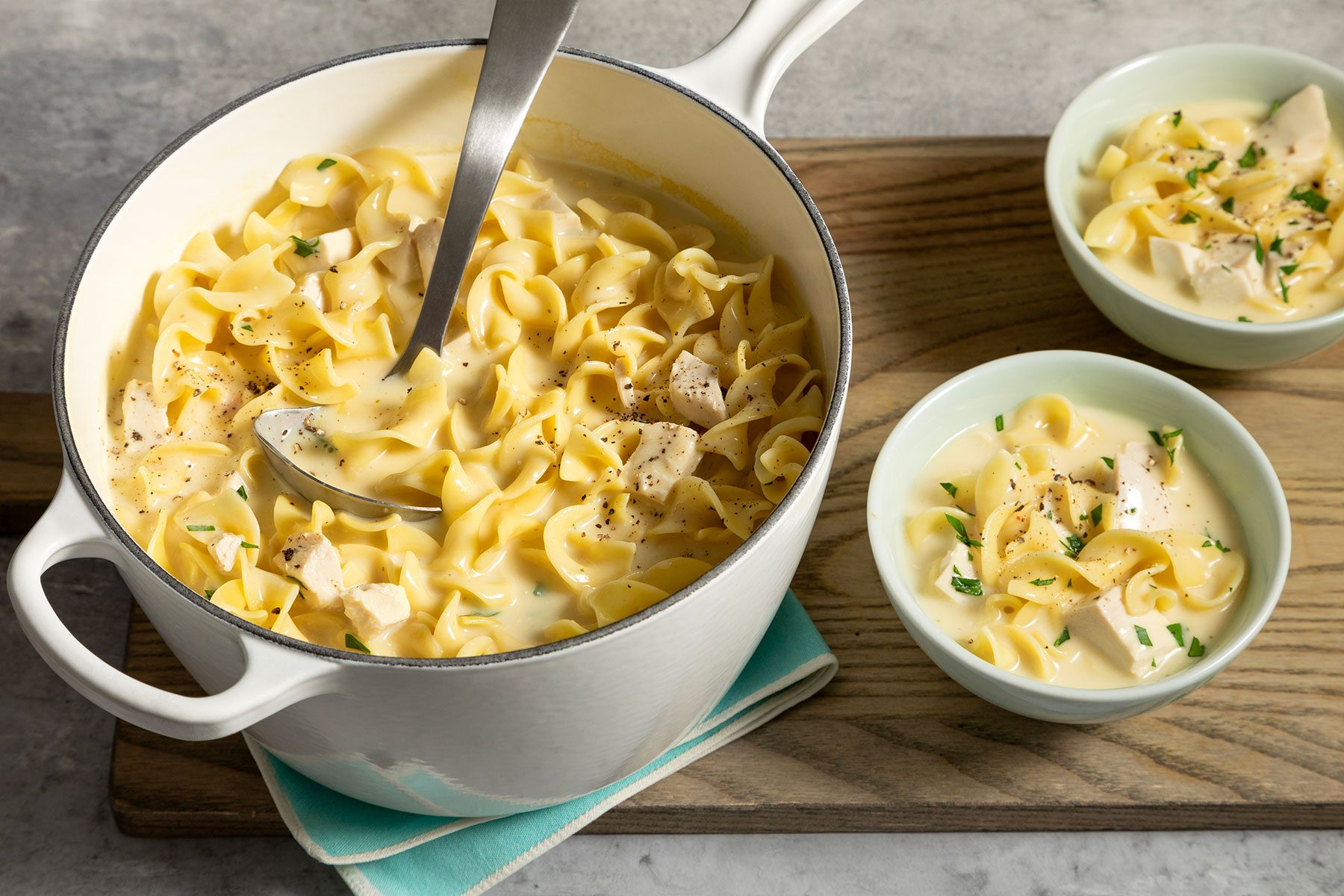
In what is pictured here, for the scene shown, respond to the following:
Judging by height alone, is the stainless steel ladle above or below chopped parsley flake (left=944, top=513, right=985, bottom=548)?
above

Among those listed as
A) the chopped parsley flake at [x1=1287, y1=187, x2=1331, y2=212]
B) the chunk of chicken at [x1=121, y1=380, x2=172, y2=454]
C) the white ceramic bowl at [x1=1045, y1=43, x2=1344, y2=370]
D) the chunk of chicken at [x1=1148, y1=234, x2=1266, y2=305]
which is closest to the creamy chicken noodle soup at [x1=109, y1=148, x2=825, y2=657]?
the chunk of chicken at [x1=121, y1=380, x2=172, y2=454]

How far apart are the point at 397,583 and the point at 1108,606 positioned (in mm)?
1433

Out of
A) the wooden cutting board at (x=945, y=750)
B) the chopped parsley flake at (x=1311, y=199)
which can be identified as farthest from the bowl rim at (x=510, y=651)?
the chopped parsley flake at (x=1311, y=199)

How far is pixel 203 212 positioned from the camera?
9.86 ft

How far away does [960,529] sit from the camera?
2840 millimetres

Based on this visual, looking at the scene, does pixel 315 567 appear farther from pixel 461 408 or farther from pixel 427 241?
pixel 427 241

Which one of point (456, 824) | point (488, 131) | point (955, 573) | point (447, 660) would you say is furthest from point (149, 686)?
point (955, 573)

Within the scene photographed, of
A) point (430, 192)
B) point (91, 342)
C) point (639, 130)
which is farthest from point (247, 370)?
point (639, 130)

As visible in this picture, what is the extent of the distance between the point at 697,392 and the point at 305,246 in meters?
1.03

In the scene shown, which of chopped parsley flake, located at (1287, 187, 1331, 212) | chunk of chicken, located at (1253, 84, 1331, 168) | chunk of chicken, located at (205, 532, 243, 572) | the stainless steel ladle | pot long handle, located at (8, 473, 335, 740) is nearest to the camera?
pot long handle, located at (8, 473, 335, 740)

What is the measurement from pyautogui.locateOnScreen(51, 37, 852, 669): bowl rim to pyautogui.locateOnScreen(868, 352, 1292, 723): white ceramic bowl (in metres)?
0.47

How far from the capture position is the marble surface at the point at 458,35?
2.88m

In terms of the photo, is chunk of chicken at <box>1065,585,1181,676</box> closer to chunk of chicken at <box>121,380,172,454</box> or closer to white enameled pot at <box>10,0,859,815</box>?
white enameled pot at <box>10,0,859,815</box>

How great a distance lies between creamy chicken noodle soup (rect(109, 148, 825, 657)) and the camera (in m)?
2.54
